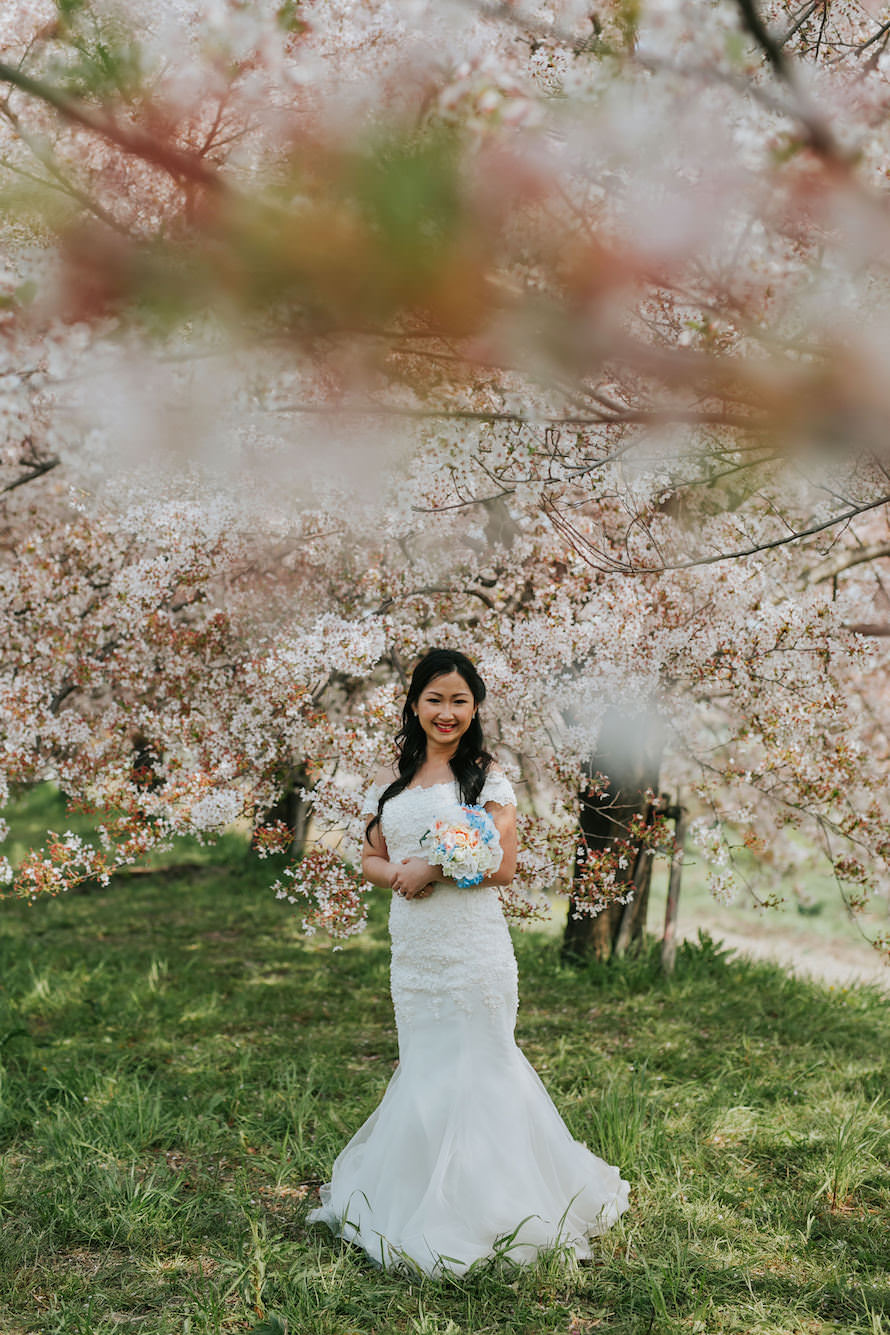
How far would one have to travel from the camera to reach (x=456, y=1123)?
133 inches

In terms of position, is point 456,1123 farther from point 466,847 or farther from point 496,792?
point 496,792

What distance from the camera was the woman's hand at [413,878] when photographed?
342 centimetres

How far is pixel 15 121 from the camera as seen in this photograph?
2.41 m

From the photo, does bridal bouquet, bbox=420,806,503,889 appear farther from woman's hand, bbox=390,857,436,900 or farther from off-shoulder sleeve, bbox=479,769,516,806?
off-shoulder sleeve, bbox=479,769,516,806

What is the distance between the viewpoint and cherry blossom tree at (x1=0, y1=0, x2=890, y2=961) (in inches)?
49.9

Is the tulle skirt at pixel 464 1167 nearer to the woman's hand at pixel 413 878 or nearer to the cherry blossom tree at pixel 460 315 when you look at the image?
the woman's hand at pixel 413 878

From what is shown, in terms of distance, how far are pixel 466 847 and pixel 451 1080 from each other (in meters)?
0.88

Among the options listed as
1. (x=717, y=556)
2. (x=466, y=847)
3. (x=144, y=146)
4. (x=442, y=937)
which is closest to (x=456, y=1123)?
(x=442, y=937)

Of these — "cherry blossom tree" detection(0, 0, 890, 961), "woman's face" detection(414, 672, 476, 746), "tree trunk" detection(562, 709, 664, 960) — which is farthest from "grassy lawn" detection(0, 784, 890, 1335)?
"woman's face" detection(414, 672, 476, 746)

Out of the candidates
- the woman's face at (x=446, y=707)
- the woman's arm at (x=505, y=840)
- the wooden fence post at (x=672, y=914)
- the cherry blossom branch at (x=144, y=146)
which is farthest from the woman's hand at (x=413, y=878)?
the wooden fence post at (x=672, y=914)

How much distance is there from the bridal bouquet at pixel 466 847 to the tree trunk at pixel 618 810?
188cm

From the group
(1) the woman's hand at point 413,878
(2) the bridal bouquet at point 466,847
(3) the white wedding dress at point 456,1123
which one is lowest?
(3) the white wedding dress at point 456,1123

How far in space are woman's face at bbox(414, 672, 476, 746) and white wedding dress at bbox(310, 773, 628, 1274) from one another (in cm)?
20

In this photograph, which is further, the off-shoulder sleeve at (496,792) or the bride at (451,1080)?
the off-shoulder sleeve at (496,792)
